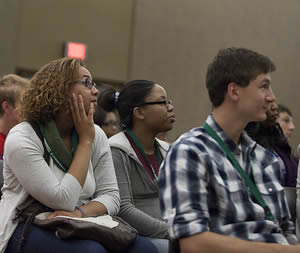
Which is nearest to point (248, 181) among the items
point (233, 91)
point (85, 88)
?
point (233, 91)

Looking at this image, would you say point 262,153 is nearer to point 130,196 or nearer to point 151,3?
point 130,196

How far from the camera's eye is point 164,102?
3.71m

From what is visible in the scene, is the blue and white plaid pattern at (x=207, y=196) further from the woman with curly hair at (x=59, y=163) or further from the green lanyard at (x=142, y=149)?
the green lanyard at (x=142, y=149)

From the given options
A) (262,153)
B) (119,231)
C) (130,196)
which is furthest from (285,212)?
(130,196)

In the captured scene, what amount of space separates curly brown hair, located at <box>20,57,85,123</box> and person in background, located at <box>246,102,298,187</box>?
1.48 meters

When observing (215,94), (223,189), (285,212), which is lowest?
(285,212)

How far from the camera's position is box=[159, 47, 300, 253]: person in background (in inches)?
73.2

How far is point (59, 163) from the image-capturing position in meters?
2.80

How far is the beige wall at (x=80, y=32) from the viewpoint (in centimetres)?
798

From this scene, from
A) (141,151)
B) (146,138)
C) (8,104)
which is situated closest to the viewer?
(141,151)

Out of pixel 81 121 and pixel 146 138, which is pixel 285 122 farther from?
pixel 81 121

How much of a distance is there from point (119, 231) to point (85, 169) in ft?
1.32

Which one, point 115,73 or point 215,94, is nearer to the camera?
point 215,94

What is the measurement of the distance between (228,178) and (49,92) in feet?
4.36
